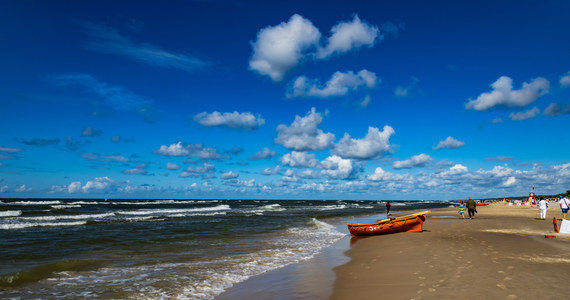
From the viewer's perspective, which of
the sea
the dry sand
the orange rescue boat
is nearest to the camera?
the dry sand

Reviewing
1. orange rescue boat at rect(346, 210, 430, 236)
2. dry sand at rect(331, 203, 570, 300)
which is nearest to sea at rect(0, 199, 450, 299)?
orange rescue boat at rect(346, 210, 430, 236)

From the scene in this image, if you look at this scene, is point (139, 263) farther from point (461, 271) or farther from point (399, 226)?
point (399, 226)

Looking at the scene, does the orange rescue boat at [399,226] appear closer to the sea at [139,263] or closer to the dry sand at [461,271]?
the sea at [139,263]

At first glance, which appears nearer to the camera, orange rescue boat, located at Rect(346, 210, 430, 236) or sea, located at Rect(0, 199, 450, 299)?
sea, located at Rect(0, 199, 450, 299)

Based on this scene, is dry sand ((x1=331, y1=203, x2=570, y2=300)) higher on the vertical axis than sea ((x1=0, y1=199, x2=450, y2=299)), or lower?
higher

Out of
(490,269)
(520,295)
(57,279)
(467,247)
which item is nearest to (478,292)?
(520,295)

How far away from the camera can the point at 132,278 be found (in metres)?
10.4

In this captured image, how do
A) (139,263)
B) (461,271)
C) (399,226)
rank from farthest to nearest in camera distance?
(399,226), (139,263), (461,271)

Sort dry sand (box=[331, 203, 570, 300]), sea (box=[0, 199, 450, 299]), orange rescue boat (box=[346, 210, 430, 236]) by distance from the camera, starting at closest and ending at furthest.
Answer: dry sand (box=[331, 203, 570, 300]), sea (box=[0, 199, 450, 299]), orange rescue boat (box=[346, 210, 430, 236])

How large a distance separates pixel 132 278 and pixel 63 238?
13603 mm

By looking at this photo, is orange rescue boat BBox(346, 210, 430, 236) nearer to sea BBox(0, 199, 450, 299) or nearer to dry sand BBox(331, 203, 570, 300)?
sea BBox(0, 199, 450, 299)

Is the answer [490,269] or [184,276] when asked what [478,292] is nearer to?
[490,269]

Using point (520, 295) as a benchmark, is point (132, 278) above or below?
below

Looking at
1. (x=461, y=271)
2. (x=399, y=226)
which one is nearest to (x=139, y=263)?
(x=461, y=271)
